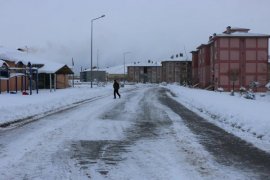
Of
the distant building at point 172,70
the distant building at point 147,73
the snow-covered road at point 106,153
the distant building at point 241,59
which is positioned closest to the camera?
the snow-covered road at point 106,153

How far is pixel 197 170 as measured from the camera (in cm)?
793

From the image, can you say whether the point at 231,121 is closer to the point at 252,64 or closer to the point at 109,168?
the point at 109,168

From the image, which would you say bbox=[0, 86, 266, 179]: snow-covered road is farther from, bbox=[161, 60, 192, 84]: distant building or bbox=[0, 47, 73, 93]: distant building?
bbox=[161, 60, 192, 84]: distant building

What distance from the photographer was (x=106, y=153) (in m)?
9.77

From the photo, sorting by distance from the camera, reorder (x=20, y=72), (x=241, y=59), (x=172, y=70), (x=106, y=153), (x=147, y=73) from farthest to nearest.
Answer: (x=147, y=73)
(x=172, y=70)
(x=241, y=59)
(x=20, y=72)
(x=106, y=153)

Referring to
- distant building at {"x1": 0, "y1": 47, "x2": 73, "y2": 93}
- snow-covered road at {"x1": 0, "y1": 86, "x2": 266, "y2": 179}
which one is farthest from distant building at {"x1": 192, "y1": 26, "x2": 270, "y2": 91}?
snow-covered road at {"x1": 0, "y1": 86, "x2": 266, "y2": 179}

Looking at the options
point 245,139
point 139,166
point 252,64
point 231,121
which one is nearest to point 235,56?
point 252,64

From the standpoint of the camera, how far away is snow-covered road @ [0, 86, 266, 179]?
766 centimetres

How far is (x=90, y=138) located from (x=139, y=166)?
13.3 ft

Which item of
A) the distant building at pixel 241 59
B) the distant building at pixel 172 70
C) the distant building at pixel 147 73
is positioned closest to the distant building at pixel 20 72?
the distant building at pixel 241 59

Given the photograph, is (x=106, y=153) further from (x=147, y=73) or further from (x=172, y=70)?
(x=147, y=73)

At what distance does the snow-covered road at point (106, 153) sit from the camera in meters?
7.66

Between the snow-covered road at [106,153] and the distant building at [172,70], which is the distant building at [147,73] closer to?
the distant building at [172,70]

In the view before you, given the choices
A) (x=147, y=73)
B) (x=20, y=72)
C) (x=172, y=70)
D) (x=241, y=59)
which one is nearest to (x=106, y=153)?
(x=20, y=72)
